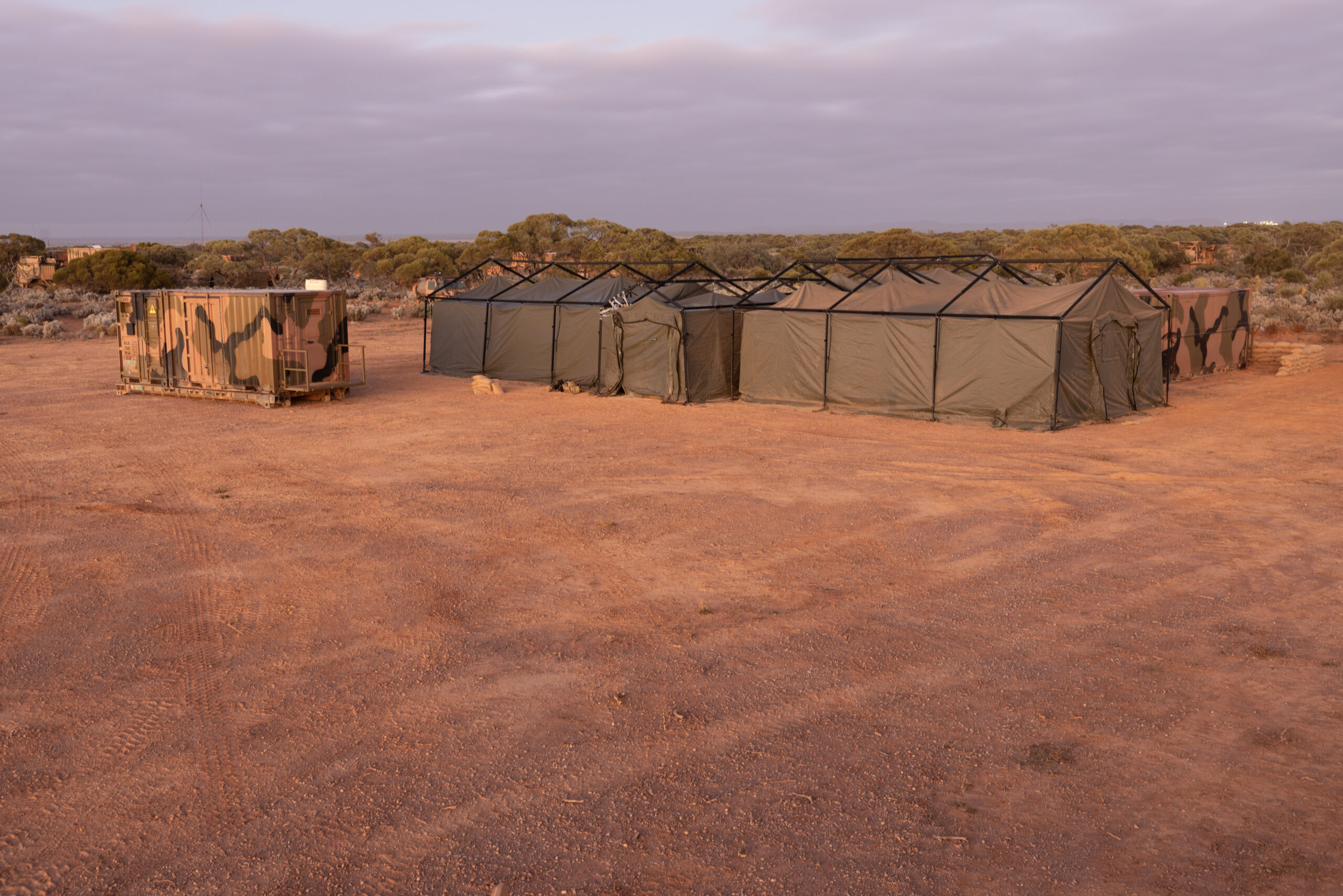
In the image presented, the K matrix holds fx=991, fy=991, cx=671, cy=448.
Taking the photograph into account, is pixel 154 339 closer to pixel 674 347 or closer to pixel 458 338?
pixel 458 338

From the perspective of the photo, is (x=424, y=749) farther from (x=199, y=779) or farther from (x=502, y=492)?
(x=502, y=492)

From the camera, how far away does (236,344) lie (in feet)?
67.4

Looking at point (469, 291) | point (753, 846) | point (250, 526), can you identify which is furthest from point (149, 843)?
point (469, 291)

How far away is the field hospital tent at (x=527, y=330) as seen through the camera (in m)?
23.5

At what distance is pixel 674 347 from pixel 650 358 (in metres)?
0.88

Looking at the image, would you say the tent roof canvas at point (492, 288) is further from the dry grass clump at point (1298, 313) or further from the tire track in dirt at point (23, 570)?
the dry grass clump at point (1298, 313)

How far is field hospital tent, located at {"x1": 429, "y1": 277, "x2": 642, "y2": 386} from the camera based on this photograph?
23469 millimetres

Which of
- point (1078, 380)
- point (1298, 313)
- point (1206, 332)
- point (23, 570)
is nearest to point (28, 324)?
point (23, 570)

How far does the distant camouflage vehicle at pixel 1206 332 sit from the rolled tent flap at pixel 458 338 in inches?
640

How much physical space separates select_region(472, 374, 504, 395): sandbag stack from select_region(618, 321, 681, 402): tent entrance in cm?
283

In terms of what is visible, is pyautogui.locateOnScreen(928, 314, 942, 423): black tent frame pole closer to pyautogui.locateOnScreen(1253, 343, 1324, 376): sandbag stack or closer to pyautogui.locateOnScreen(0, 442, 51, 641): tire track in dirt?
pyautogui.locateOnScreen(1253, 343, 1324, 376): sandbag stack

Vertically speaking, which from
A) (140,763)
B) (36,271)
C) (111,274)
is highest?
(36,271)

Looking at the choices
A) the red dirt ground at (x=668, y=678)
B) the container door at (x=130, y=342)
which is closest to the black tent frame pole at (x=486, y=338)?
the container door at (x=130, y=342)

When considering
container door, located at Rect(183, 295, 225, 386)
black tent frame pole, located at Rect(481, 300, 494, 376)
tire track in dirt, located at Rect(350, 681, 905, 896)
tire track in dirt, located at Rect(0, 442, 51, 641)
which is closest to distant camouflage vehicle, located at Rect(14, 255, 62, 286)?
container door, located at Rect(183, 295, 225, 386)
